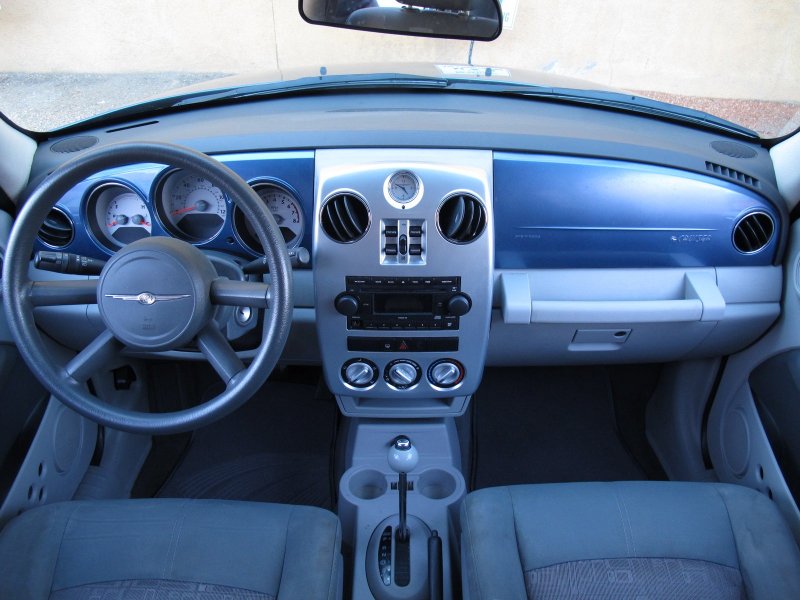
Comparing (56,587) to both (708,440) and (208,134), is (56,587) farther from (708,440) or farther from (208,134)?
(708,440)

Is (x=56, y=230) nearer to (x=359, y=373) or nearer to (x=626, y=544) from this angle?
(x=359, y=373)

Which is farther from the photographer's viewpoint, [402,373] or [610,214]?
[402,373]

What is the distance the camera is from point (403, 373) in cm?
174

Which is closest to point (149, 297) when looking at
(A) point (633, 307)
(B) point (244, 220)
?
(B) point (244, 220)

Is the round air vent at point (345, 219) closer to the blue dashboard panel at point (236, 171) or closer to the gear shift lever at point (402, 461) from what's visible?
the blue dashboard panel at point (236, 171)

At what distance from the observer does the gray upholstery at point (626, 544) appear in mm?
1293

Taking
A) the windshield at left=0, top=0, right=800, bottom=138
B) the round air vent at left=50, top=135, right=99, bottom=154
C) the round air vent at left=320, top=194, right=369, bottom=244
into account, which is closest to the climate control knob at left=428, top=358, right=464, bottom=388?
the round air vent at left=320, top=194, right=369, bottom=244

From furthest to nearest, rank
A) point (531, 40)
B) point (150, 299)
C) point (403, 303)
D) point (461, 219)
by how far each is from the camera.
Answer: point (531, 40)
point (403, 303)
point (461, 219)
point (150, 299)

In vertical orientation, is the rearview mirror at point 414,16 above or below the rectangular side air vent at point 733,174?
above

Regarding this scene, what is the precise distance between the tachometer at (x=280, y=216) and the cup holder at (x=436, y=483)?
880 millimetres

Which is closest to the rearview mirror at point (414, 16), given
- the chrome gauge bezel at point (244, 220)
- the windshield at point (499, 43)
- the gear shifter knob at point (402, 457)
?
the chrome gauge bezel at point (244, 220)

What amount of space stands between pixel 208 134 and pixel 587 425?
1.97 meters

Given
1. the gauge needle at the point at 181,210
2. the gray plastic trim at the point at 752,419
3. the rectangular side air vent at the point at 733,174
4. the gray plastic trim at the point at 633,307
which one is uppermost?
the rectangular side air vent at the point at 733,174

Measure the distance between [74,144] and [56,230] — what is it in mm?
311
